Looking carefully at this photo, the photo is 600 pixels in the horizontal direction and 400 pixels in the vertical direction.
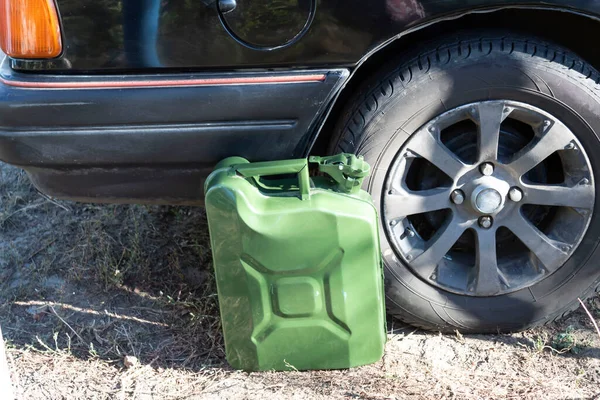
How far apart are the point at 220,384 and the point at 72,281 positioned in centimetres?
105

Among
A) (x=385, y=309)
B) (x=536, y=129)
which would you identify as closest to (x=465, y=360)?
(x=385, y=309)

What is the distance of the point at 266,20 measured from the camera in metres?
2.25

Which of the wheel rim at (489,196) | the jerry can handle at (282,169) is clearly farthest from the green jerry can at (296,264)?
the wheel rim at (489,196)

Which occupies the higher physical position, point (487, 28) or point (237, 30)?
point (487, 28)

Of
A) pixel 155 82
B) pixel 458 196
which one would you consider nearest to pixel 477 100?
pixel 458 196

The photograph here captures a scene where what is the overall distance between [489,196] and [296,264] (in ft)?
2.45

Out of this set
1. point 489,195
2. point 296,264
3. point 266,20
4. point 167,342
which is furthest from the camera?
point 167,342

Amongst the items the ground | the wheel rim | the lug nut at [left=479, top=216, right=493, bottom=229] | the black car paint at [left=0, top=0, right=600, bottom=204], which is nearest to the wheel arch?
the black car paint at [left=0, top=0, right=600, bottom=204]

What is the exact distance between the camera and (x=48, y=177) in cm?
252

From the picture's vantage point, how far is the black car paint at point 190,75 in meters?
2.25

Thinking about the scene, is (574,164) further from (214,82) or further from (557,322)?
(214,82)

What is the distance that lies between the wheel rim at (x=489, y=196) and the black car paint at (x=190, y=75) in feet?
1.31

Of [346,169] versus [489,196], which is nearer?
[346,169]

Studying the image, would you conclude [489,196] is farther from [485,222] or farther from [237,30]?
[237,30]
